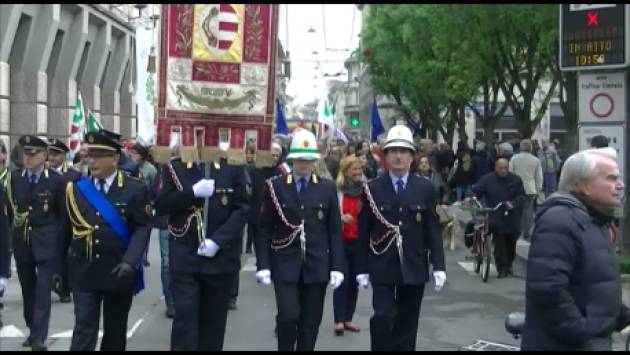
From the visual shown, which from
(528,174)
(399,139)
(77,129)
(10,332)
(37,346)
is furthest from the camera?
(77,129)

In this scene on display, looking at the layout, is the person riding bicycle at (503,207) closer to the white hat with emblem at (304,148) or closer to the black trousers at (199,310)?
the white hat with emblem at (304,148)

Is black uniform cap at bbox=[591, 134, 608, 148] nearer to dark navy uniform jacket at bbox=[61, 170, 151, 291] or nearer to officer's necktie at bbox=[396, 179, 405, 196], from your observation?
officer's necktie at bbox=[396, 179, 405, 196]

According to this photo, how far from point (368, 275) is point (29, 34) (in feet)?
76.9

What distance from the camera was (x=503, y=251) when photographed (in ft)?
47.5

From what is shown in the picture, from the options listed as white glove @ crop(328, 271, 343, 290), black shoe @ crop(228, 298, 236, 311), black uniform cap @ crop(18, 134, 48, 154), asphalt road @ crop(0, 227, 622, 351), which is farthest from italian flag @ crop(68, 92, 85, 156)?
white glove @ crop(328, 271, 343, 290)

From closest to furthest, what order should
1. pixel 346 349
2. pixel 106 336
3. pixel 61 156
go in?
pixel 106 336 → pixel 346 349 → pixel 61 156

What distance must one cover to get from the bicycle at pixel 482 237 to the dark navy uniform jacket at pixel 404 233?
6171 mm

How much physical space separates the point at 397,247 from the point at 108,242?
7.33ft

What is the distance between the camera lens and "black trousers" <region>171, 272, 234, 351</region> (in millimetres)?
7344

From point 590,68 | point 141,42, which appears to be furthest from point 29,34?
point 590,68

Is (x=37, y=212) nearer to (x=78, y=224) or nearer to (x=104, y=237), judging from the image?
(x=78, y=224)

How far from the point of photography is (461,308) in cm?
1180

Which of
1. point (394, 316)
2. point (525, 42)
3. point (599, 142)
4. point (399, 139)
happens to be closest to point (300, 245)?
point (394, 316)

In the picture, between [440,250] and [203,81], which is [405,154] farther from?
[203,81]
